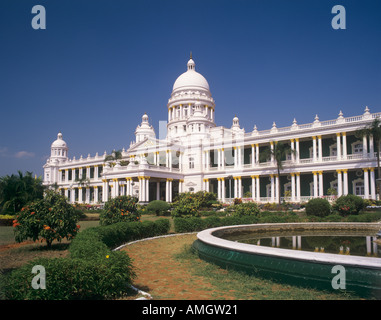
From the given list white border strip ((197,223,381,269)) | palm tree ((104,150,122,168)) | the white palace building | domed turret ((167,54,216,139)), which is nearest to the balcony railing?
the white palace building

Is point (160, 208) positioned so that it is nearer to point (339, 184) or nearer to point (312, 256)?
point (339, 184)

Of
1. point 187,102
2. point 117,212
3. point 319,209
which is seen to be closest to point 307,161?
point 319,209

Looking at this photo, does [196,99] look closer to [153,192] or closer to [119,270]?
[153,192]

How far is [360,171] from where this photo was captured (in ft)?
121

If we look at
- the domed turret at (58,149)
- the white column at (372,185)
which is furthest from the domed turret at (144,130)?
the white column at (372,185)

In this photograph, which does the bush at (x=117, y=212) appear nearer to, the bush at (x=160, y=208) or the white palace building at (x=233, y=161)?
the bush at (x=160, y=208)

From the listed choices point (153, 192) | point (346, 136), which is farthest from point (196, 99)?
point (346, 136)

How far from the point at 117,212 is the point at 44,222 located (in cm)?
504

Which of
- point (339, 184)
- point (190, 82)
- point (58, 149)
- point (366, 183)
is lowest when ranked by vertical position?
point (339, 184)

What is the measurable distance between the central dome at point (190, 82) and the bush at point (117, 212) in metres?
50.3

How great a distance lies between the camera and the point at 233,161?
4841 centimetres

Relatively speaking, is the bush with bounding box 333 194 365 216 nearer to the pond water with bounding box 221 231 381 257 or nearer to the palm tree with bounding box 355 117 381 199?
the palm tree with bounding box 355 117 381 199

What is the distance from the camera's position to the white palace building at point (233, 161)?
37375 millimetres

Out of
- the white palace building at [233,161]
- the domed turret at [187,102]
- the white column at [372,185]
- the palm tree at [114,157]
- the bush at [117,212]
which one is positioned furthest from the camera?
the domed turret at [187,102]
